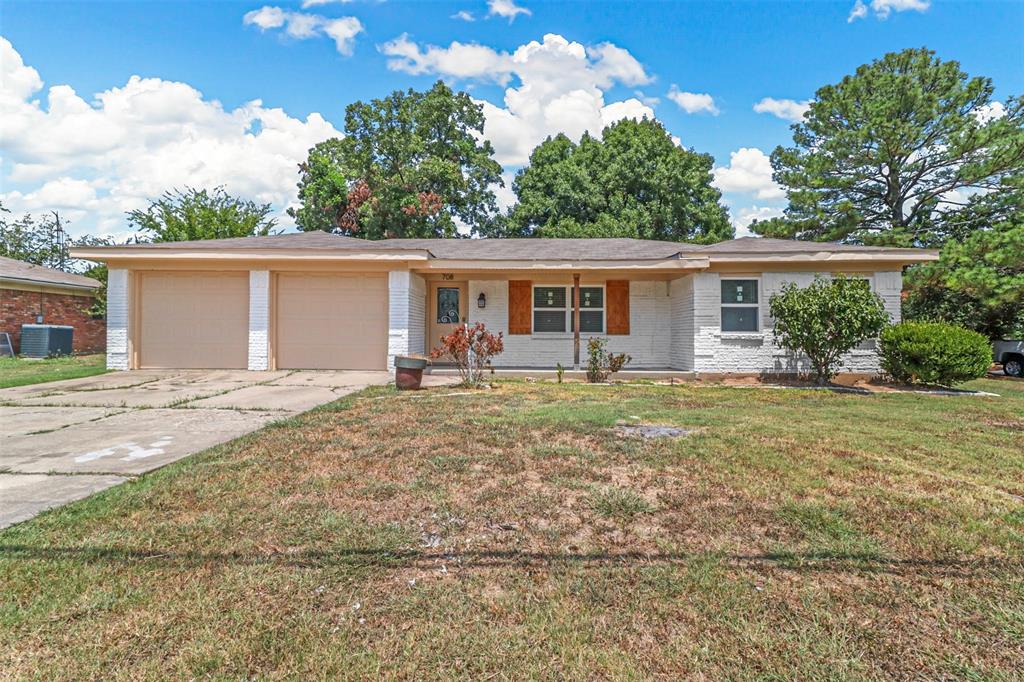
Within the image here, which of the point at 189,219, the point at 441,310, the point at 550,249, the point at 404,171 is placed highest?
the point at 404,171

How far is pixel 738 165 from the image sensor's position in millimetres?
24312

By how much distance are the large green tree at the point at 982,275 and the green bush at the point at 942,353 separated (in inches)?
177

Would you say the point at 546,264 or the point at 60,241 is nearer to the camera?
the point at 546,264

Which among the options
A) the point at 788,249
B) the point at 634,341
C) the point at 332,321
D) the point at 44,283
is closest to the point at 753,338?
the point at 788,249

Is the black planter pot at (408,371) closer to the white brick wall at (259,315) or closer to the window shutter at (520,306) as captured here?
the window shutter at (520,306)

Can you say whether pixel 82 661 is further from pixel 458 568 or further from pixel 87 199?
pixel 87 199

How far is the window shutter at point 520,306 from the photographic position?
Answer: 12.2 meters

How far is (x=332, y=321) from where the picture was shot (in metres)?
11.3

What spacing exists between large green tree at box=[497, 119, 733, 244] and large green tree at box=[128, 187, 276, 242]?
12.7 meters

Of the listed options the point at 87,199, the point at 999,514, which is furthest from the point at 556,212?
the point at 87,199

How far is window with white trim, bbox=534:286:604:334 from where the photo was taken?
Result: 1227 cm

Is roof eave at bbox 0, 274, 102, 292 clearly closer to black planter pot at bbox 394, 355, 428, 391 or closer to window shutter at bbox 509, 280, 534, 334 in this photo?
black planter pot at bbox 394, 355, 428, 391

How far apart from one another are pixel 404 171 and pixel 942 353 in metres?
20.2

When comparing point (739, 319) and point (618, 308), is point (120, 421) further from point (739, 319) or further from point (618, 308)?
point (739, 319)
